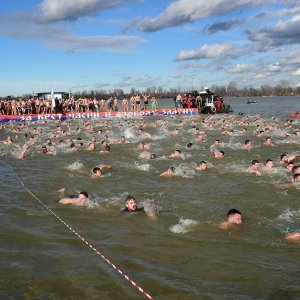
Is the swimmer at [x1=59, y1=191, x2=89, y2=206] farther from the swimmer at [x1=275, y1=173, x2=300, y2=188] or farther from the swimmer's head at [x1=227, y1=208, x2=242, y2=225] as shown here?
the swimmer at [x1=275, y1=173, x2=300, y2=188]

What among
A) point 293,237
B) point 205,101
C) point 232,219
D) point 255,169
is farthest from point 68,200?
point 205,101

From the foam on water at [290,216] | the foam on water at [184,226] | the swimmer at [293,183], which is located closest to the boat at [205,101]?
the swimmer at [293,183]

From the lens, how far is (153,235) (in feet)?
26.1

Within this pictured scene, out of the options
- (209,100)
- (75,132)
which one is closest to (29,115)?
(75,132)

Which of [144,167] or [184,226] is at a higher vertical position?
[144,167]

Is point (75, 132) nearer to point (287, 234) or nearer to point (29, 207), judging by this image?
point (29, 207)

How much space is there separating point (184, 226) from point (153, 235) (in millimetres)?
776

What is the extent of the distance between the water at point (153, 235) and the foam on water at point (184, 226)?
20 millimetres

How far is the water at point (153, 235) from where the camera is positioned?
576cm

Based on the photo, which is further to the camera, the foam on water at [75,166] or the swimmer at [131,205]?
the foam on water at [75,166]

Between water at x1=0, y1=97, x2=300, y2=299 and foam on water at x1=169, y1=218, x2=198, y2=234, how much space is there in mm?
20

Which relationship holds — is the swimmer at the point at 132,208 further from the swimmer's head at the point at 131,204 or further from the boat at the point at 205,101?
the boat at the point at 205,101

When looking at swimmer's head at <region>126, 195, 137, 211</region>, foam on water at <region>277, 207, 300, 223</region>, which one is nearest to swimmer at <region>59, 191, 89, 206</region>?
swimmer's head at <region>126, 195, 137, 211</region>

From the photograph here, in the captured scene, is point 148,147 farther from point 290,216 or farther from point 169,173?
point 290,216
